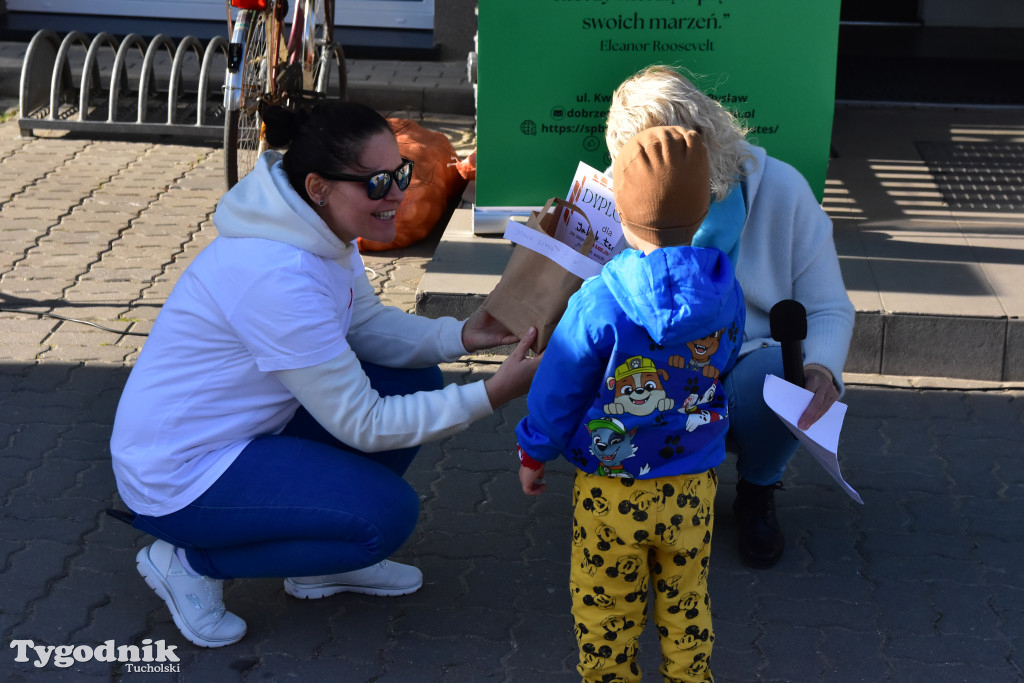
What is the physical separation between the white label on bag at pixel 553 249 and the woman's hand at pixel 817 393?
0.59 metres

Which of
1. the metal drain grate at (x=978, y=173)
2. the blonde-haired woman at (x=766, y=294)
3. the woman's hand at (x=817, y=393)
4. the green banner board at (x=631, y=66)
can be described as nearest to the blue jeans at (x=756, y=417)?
the blonde-haired woman at (x=766, y=294)

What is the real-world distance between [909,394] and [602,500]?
2141mm

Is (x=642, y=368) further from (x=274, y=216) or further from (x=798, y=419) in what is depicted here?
(x=274, y=216)

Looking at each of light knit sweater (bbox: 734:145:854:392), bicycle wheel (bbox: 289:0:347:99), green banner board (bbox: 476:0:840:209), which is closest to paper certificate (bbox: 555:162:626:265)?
light knit sweater (bbox: 734:145:854:392)

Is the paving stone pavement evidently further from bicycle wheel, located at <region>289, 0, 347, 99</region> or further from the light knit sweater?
bicycle wheel, located at <region>289, 0, 347, 99</region>

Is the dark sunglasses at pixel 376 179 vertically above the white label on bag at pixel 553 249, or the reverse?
the dark sunglasses at pixel 376 179

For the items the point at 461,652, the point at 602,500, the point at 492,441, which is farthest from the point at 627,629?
the point at 492,441

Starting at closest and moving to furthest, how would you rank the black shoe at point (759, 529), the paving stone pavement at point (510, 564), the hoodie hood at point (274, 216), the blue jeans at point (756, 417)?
1. the hoodie hood at point (274, 216)
2. the paving stone pavement at point (510, 564)
3. the blue jeans at point (756, 417)
4. the black shoe at point (759, 529)

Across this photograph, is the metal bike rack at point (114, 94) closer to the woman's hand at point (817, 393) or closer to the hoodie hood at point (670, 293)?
the woman's hand at point (817, 393)

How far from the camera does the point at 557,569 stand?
9.86 ft

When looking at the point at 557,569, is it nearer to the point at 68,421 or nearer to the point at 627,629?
the point at 627,629

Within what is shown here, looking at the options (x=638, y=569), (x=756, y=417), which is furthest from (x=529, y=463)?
(x=756, y=417)

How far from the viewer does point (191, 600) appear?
2.64m

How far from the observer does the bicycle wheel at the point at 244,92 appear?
5.39 meters
